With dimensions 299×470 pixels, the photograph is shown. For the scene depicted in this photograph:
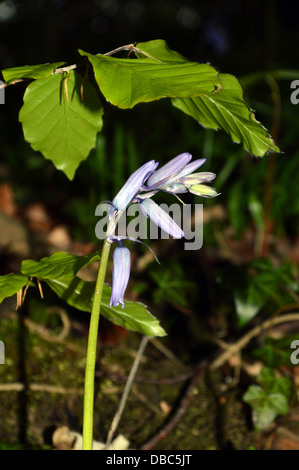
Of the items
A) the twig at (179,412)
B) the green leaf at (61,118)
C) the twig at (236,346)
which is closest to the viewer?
the green leaf at (61,118)

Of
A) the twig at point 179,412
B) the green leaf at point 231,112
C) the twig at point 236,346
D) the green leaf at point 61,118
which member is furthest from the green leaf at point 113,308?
the twig at point 236,346

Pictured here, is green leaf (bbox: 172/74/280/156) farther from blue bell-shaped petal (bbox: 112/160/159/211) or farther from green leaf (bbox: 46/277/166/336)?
green leaf (bbox: 46/277/166/336)

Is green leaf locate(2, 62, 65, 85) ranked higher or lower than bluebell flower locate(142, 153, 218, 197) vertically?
higher

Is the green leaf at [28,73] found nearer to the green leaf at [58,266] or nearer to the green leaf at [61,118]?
the green leaf at [61,118]

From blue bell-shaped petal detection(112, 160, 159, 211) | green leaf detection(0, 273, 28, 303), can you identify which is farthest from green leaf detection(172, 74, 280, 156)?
green leaf detection(0, 273, 28, 303)
